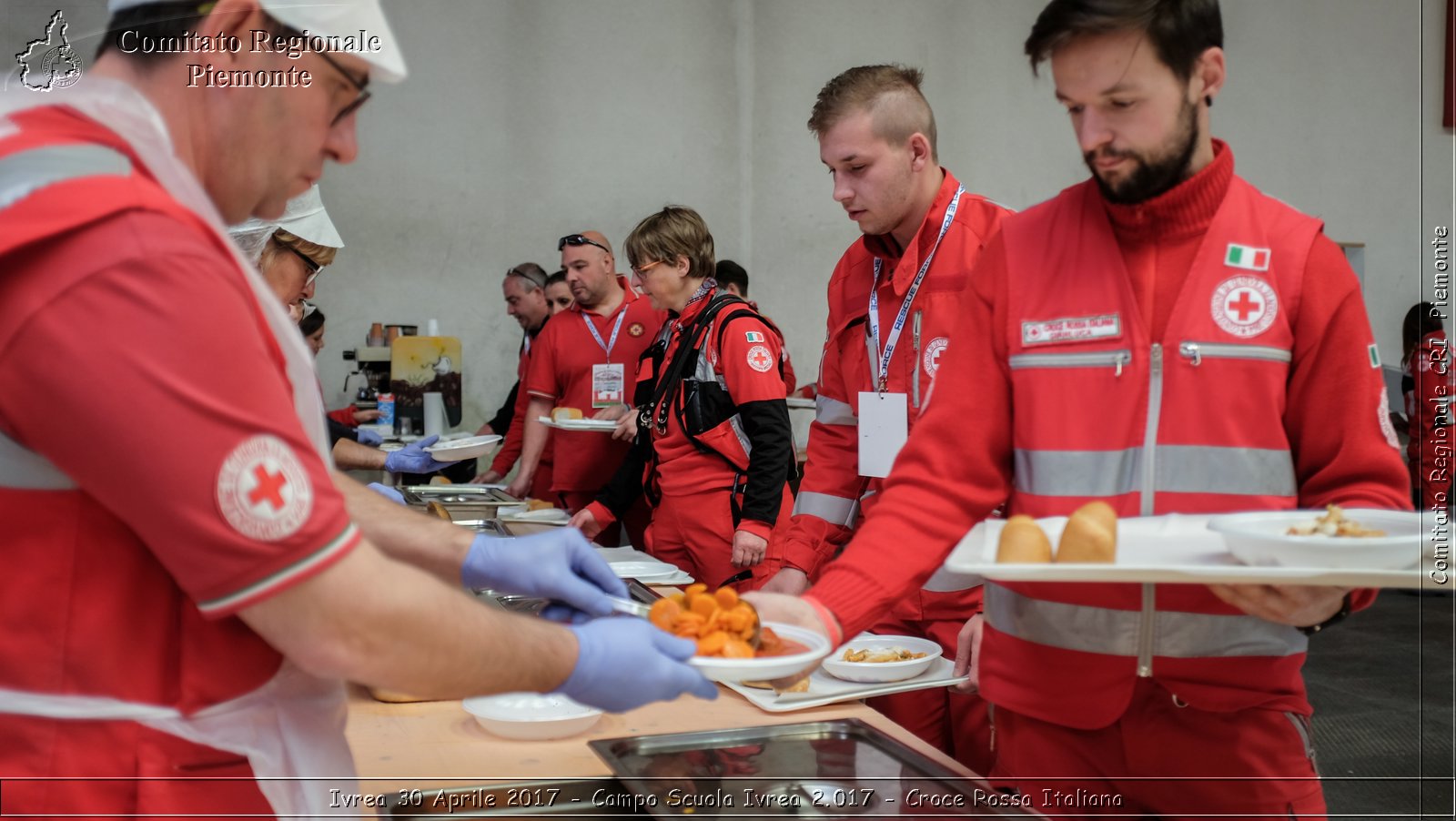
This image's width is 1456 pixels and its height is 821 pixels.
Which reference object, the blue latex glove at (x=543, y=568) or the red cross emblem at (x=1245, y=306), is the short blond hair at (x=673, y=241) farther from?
the red cross emblem at (x=1245, y=306)

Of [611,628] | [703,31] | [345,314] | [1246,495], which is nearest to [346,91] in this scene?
[611,628]

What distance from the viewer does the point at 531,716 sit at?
1748 millimetres

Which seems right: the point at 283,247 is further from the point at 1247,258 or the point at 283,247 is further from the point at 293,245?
the point at 1247,258

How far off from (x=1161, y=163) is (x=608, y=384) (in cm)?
404

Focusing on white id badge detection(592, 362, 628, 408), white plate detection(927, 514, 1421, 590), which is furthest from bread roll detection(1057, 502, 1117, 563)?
white id badge detection(592, 362, 628, 408)

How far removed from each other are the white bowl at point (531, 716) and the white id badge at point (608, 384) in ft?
11.4

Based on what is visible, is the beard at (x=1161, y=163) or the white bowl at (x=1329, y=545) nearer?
the white bowl at (x=1329, y=545)

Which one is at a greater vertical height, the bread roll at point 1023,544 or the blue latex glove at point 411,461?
the bread roll at point 1023,544

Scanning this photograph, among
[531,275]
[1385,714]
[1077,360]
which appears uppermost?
[531,275]

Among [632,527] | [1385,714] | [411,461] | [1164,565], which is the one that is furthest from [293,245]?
[1385,714]

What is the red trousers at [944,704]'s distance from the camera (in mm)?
2191

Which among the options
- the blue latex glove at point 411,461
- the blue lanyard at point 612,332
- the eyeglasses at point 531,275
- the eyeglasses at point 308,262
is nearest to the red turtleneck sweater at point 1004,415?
the eyeglasses at point 308,262

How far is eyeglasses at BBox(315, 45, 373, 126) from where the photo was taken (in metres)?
1.06

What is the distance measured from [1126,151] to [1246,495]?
0.45m
